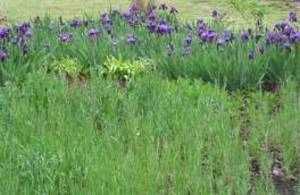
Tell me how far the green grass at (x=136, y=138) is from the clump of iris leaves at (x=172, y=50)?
0.34 meters

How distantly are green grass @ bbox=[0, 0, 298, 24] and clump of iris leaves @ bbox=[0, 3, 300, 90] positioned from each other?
4533 mm

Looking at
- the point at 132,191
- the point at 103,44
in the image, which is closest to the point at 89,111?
the point at 132,191

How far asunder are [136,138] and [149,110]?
44 centimetres

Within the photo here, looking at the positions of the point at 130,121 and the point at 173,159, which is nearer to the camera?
the point at 173,159

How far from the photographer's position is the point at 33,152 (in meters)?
3.19

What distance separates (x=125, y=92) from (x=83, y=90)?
32cm

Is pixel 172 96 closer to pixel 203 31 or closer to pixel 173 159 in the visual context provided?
pixel 173 159

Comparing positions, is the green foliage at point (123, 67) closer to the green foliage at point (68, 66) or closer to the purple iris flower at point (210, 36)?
the green foliage at point (68, 66)

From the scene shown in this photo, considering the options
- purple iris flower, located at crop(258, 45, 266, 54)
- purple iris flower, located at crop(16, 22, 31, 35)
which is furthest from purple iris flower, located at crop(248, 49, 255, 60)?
purple iris flower, located at crop(16, 22, 31, 35)

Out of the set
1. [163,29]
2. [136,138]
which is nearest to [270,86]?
[163,29]

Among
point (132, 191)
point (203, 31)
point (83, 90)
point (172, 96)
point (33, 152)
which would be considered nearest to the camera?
point (132, 191)

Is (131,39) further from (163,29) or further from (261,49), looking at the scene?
(261,49)

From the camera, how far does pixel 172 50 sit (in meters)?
5.42

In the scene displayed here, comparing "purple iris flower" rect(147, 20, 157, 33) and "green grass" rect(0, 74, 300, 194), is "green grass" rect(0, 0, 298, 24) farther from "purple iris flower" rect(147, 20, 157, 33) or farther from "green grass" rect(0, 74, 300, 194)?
"green grass" rect(0, 74, 300, 194)
